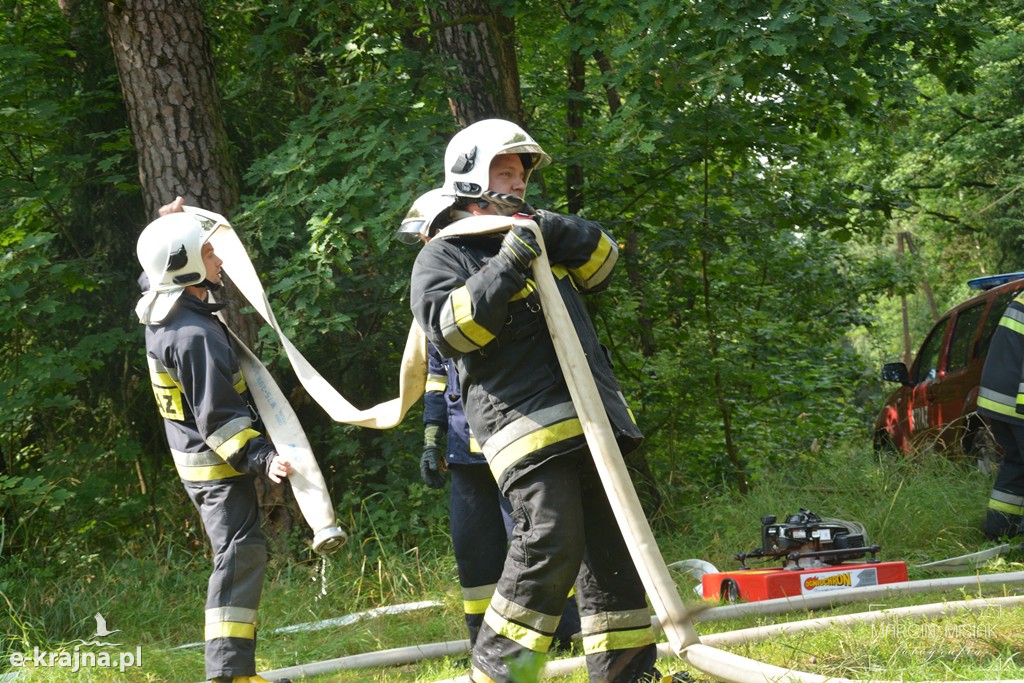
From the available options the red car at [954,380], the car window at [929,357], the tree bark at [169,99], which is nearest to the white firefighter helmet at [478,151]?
the tree bark at [169,99]

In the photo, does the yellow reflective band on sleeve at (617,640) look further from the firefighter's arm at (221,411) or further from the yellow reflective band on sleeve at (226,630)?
the yellow reflective band on sleeve at (226,630)

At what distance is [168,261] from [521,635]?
83.3 inches

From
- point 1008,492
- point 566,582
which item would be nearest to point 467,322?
point 566,582

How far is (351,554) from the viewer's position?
6551 mm

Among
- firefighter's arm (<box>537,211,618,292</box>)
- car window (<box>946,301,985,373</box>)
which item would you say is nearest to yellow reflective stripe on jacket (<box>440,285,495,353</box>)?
firefighter's arm (<box>537,211,618,292</box>)

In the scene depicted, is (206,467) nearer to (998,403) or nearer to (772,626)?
(772,626)

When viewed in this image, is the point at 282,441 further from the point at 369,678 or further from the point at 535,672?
the point at 535,672

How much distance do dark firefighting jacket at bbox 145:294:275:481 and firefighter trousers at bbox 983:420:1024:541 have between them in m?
4.41

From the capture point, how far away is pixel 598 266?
344 centimetres

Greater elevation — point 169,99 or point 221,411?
point 169,99

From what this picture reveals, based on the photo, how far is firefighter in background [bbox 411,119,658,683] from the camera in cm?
308

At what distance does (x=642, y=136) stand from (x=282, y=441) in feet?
11.6

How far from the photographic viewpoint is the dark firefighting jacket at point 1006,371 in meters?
5.94

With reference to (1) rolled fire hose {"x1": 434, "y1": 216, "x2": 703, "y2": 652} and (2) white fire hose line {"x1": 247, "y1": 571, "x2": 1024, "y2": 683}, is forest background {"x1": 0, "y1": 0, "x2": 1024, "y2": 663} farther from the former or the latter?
(1) rolled fire hose {"x1": 434, "y1": 216, "x2": 703, "y2": 652}
